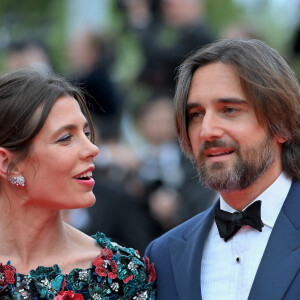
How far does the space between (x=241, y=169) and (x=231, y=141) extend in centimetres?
17

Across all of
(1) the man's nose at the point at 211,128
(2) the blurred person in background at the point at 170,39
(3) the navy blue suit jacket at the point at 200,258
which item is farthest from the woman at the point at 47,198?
(2) the blurred person in background at the point at 170,39

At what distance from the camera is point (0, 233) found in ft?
15.9

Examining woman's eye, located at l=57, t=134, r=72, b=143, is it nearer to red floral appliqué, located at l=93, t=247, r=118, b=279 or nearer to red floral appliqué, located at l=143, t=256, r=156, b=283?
red floral appliqué, located at l=93, t=247, r=118, b=279

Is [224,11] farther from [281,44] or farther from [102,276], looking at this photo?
[102,276]

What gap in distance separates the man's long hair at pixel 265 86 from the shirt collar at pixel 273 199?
0.33ft

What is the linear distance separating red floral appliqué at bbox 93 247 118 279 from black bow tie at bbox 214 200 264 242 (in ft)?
2.28

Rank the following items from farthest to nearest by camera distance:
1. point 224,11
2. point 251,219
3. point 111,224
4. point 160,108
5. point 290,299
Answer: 1. point 224,11
2. point 160,108
3. point 111,224
4. point 251,219
5. point 290,299

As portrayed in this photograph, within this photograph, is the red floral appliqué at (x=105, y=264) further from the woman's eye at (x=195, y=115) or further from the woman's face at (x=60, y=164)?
the woman's eye at (x=195, y=115)

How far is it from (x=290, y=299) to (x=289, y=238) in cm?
36

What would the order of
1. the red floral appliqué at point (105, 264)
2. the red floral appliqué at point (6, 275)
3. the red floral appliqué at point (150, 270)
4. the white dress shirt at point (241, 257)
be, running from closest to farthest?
the white dress shirt at point (241, 257)
the red floral appliqué at point (6, 275)
the red floral appliqué at point (105, 264)
the red floral appliqué at point (150, 270)

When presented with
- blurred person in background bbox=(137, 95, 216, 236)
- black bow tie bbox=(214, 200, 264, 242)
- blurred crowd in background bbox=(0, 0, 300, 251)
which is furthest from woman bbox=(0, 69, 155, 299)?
blurred person in background bbox=(137, 95, 216, 236)

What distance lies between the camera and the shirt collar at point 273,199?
4.57 m

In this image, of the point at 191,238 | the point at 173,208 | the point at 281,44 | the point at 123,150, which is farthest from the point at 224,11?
the point at 191,238

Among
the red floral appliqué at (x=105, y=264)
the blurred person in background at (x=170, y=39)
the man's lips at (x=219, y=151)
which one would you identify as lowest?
the red floral appliqué at (x=105, y=264)
